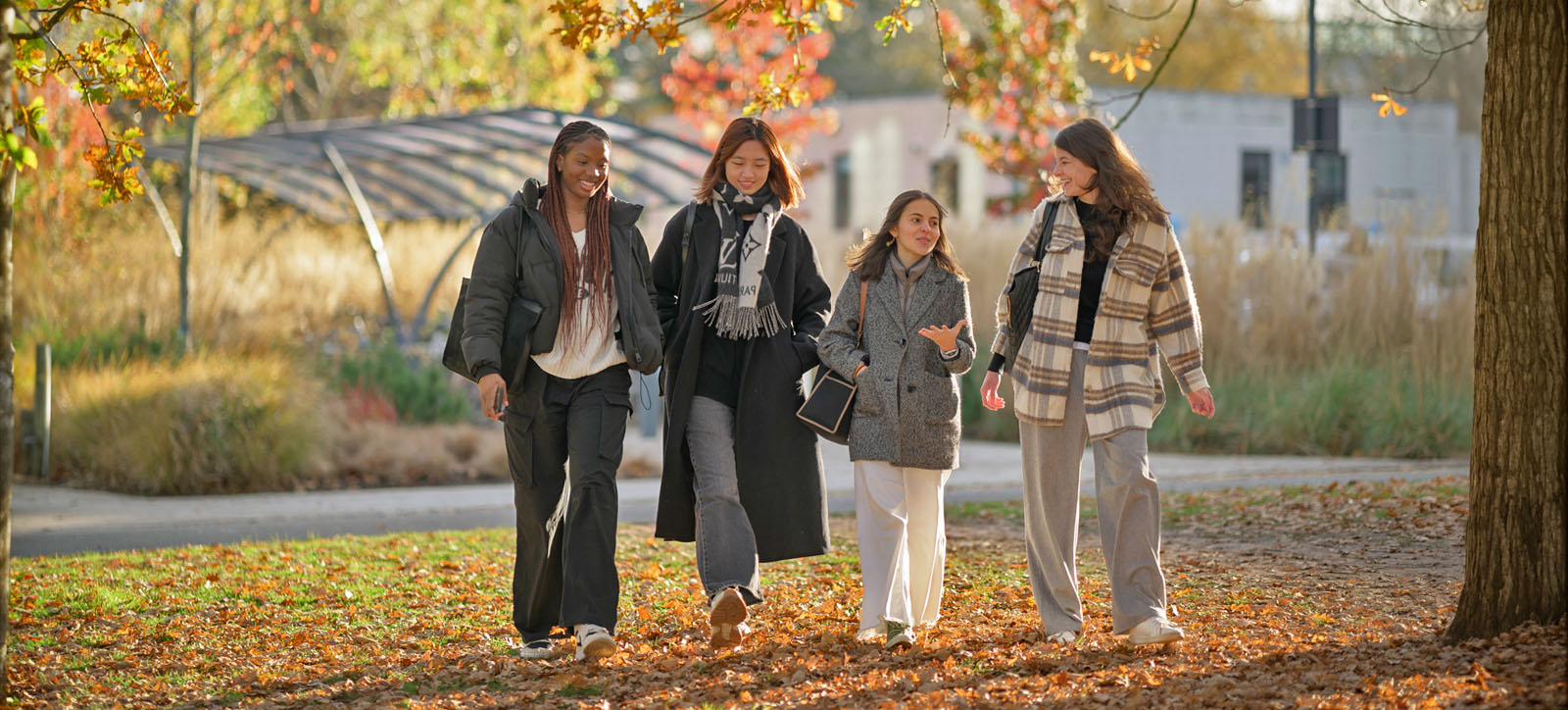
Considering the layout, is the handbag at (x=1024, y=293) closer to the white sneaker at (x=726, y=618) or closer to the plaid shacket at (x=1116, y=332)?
the plaid shacket at (x=1116, y=332)

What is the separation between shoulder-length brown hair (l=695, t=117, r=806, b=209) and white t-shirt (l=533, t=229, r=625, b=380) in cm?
61

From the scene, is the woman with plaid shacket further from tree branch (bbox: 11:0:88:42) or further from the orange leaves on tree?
the orange leaves on tree

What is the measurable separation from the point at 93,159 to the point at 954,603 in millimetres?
3539

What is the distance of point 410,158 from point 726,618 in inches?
494

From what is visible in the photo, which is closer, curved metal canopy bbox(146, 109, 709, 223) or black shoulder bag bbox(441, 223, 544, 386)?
black shoulder bag bbox(441, 223, 544, 386)

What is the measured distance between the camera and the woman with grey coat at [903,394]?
5.32 metres

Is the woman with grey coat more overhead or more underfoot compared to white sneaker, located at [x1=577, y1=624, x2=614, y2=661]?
more overhead

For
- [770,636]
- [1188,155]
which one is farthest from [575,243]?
[1188,155]

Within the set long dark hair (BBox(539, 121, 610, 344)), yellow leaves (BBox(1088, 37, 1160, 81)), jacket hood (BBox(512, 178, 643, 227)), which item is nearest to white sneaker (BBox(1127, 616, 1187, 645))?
long dark hair (BBox(539, 121, 610, 344))

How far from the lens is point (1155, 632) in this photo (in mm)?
5074

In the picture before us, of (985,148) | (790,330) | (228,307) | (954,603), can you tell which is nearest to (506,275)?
(790,330)

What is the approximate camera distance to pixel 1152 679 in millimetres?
4711

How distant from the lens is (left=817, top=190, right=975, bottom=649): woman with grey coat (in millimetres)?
Answer: 5320

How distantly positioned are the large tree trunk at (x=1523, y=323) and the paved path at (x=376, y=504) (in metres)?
5.37
